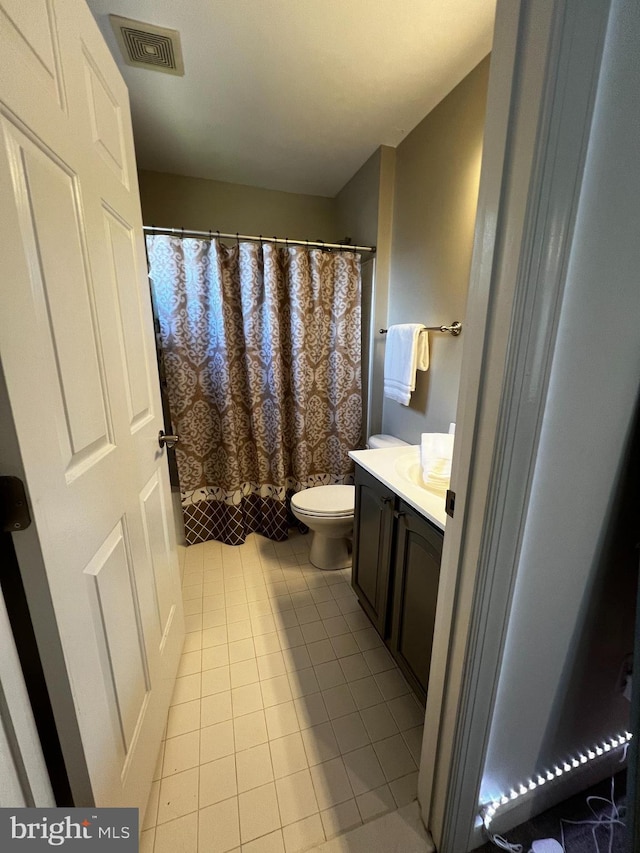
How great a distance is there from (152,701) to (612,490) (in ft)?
4.63

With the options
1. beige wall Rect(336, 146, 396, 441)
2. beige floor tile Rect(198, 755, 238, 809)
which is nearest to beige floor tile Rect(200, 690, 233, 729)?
beige floor tile Rect(198, 755, 238, 809)

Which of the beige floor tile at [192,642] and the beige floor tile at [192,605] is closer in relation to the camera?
the beige floor tile at [192,642]

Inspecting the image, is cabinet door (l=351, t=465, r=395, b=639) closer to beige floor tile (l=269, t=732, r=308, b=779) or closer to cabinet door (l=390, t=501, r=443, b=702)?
cabinet door (l=390, t=501, r=443, b=702)

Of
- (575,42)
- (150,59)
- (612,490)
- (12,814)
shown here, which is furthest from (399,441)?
(150,59)

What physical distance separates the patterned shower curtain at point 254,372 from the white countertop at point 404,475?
0.85 metres

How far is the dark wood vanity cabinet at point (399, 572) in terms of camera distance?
1.08 metres

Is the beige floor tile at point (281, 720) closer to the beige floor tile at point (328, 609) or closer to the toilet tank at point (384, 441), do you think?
the beige floor tile at point (328, 609)

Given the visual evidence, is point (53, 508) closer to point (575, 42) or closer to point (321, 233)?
point (575, 42)

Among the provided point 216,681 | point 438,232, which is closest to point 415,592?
point 216,681

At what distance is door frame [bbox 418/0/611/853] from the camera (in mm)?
499

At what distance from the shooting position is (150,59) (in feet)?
4.52

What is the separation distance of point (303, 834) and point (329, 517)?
1094 millimetres

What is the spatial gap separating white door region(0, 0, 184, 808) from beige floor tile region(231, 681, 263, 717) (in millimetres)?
270

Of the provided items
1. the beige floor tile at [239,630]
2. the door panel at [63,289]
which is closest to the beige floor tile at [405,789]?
the beige floor tile at [239,630]
